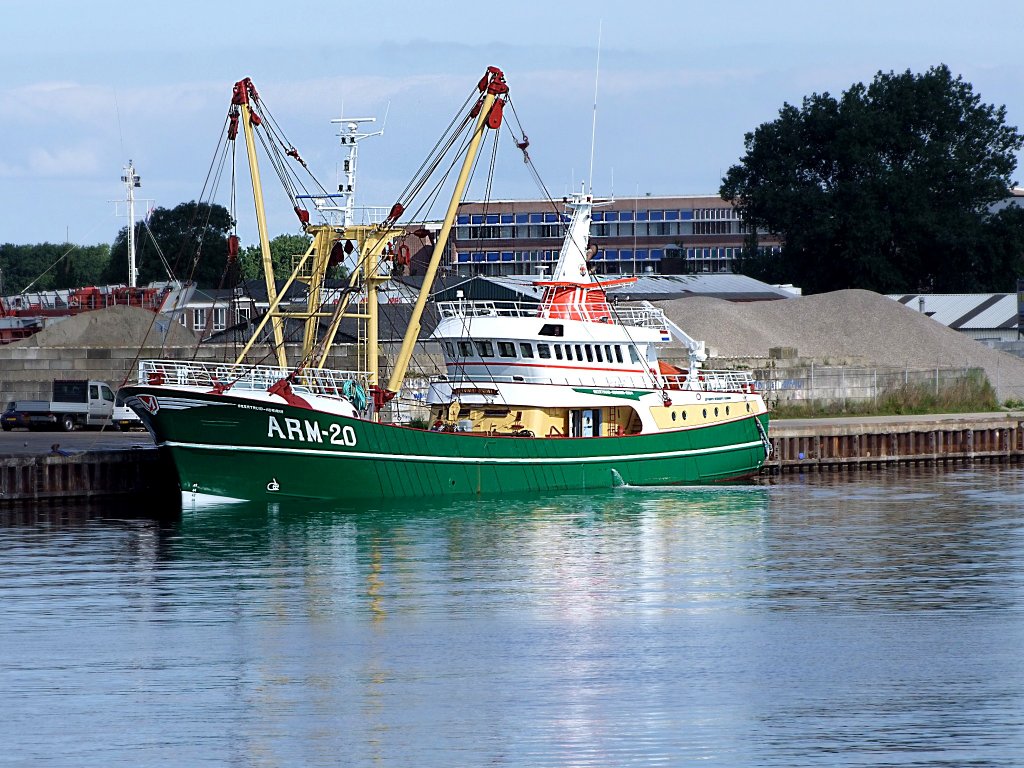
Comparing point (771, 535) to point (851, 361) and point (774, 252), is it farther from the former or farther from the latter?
point (774, 252)

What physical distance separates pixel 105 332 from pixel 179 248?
6757 cm

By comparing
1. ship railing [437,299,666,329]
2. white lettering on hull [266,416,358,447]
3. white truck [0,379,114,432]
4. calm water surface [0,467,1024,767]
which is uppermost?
ship railing [437,299,666,329]

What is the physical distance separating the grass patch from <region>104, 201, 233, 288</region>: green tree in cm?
7081

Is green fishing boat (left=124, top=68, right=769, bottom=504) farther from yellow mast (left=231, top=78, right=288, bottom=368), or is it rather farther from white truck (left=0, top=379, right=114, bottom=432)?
white truck (left=0, top=379, right=114, bottom=432)

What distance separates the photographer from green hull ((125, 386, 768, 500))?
44750mm

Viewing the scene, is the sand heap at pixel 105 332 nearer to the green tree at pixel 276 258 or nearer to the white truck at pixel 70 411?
the white truck at pixel 70 411

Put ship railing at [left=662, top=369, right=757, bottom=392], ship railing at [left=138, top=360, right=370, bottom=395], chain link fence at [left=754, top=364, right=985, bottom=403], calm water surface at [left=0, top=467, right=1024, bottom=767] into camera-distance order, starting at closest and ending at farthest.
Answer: calm water surface at [left=0, top=467, right=1024, bottom=767] < ship railing at [left=138, top=360, right=370, bottom=395] < ship railing at [left=662, top=369, right=757, bottom=392] < chain link fence at [left=754, top=364, right=985, bottom=403]

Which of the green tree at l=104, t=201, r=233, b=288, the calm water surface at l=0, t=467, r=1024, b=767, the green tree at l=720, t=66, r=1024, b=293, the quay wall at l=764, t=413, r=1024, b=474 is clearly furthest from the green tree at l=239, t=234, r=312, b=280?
the calm water surface at l=0, t=467, r=1024, b=767

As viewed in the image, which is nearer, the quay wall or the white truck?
the quay wall

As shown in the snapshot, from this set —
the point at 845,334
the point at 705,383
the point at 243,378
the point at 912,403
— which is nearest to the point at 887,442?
the point at 705,383

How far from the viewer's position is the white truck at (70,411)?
205 feet

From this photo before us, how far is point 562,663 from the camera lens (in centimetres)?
2645

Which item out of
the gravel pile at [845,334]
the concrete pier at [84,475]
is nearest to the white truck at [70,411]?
the concrete pier at [84,475]

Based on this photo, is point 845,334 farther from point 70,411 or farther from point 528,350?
point 70,411
